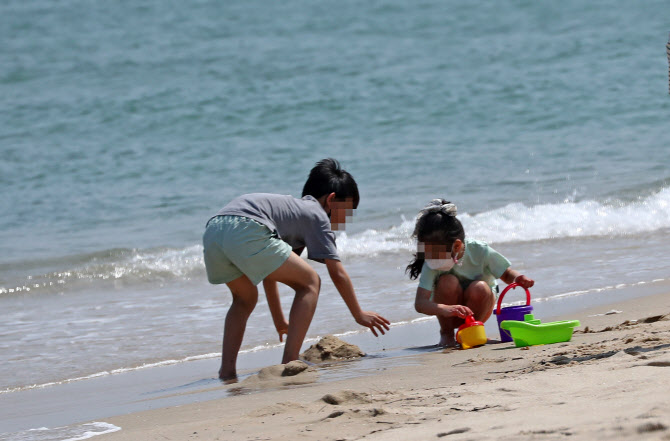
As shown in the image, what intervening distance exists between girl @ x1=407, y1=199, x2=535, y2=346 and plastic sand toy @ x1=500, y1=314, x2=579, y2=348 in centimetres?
36

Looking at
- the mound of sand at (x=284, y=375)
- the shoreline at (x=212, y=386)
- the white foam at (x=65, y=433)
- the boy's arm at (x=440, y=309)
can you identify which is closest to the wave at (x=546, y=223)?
the shoreline at (x=212, y=386)

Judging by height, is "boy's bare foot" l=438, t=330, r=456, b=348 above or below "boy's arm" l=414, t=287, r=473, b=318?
below

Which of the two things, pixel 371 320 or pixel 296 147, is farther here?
pixel 296 147

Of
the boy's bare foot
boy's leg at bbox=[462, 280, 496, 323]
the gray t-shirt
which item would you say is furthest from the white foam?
boy's leg at bbox=[462, 280, 496, 323]

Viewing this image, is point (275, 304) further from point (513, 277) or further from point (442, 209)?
point (513, 277)

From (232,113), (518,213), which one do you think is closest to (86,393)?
(518,213)

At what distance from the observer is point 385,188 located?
34.3 ft

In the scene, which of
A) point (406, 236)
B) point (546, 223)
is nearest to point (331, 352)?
→ point (406, 236)

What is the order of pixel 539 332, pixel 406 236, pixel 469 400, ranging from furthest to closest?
Answer: pixel 406 236 → pixel 539 332 → pixel 469 400

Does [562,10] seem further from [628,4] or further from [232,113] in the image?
[232,113]

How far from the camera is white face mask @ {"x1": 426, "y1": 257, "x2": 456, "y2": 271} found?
4.49 m

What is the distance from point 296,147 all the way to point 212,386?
898cm

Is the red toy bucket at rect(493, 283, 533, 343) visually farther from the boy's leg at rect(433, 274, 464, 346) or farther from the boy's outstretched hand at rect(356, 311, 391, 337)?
the boy's outstretched hand at rect(356, 311, 391, 337)

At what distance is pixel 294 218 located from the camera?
4191 mm
